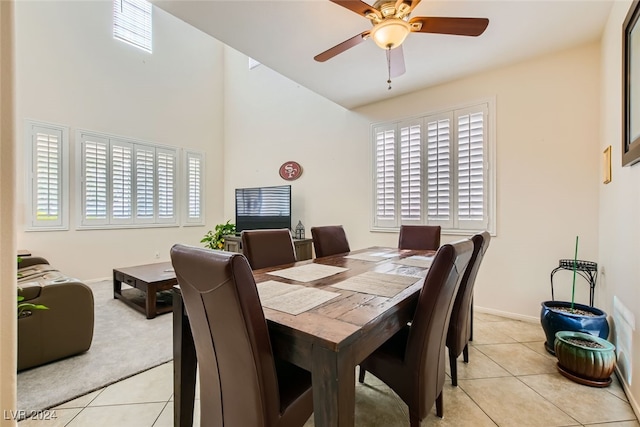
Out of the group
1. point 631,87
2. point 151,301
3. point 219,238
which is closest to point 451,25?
point 631,87

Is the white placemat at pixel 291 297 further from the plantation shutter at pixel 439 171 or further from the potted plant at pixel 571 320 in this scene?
the plantation shutter at pixel 439 171

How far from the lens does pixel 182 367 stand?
1304mm

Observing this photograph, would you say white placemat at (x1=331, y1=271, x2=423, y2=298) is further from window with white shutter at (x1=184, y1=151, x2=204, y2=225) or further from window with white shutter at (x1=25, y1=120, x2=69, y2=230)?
window with white shutter at (x1=184, y1=151, x2=204, y2=225)

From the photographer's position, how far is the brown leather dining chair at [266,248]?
2.00 meters

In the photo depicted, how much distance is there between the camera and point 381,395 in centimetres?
172

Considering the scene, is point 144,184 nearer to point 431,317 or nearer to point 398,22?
point 398,22

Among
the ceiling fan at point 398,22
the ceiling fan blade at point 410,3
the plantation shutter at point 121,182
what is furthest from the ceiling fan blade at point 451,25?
the plantation shutter at point 121,182

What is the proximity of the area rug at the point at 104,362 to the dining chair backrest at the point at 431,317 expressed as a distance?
1901 mm

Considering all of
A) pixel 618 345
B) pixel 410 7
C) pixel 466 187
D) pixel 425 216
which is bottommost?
pixel 618 345

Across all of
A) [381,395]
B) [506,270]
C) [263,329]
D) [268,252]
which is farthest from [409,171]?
[263,329]

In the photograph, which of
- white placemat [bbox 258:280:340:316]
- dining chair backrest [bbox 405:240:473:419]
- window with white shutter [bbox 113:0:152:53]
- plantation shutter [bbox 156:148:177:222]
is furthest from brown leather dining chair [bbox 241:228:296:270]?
window with white shutter [bbox 113:0:152:53]

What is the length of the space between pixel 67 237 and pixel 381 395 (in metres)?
4.88

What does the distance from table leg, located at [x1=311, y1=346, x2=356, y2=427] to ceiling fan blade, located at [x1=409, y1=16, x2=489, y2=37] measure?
79.7 inches

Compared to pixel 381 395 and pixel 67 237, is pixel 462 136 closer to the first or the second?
pixel 381 395
